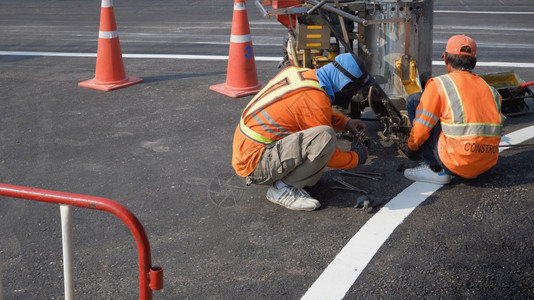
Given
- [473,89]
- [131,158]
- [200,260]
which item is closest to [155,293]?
[200,260]

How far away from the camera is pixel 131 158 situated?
584 cm

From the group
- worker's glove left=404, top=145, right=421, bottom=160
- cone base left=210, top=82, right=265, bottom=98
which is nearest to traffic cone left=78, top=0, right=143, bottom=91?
cone base left=210, top=82, right=265, bottom=98

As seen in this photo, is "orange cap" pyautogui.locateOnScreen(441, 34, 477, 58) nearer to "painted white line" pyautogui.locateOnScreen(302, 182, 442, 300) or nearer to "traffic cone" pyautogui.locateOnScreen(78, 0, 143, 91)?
"painted white line" pyautogui.locateOnScreen(302, 182, 442, 300)

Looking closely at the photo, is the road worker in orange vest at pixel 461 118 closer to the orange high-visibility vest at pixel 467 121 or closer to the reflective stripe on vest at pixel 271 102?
the orange high-visibility vest at pixel 467 121

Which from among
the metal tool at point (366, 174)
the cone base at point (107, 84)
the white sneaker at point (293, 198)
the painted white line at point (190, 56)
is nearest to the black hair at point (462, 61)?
the metal tool at point (366, 174)

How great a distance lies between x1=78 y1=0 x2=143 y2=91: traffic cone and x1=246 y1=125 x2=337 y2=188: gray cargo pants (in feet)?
13.0

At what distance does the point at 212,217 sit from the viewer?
15.3ft

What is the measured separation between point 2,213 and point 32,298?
49.7 inches

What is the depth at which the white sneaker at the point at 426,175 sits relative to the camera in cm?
500

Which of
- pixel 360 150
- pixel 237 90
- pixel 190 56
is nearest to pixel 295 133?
pixel 360 150

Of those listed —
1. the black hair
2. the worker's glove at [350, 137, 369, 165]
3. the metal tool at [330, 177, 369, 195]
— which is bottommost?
the metal tool at [330, 177, 369, 195]

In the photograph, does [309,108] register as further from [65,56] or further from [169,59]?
[65,56]

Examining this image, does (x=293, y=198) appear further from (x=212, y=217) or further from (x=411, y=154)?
(x=411, y=154)

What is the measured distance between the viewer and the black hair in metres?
4.79
